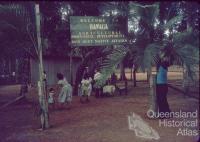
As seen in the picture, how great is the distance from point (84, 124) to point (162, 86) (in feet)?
7.81

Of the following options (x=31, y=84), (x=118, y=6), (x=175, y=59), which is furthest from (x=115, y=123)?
(x=31, y=84)

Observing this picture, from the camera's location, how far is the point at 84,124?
9078mm

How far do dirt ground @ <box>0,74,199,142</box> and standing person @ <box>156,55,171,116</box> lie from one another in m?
0.58

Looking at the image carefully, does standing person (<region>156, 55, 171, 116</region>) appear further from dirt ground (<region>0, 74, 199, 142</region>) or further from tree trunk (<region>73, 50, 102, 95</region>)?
tree trunk (<region>73, 50, 102, 95</region>)

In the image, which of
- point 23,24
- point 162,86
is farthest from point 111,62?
point 23,24

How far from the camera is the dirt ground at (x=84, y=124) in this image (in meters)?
7.48

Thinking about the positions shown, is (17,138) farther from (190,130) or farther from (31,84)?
(31,84)

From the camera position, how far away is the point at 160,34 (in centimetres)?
889

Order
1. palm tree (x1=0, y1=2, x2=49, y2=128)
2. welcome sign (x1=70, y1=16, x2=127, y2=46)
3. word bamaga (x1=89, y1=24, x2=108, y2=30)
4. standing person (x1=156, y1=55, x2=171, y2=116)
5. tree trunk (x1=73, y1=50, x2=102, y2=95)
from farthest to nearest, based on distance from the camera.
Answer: tree trunk (x1=73, y1=50, x2=102, y2=95), standing person (x1=156, y1=55, x2=171, y2=116), word bamaga (x1=89, y1=24, x2=108, y2=30), welcome sign (x1=70, y1=16, x2=127, y2=46), palm tree (x1=0, y1=2, x2=49, y2=128)

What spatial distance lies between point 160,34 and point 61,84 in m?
4.50

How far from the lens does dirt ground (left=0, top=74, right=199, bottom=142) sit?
7.48 meters

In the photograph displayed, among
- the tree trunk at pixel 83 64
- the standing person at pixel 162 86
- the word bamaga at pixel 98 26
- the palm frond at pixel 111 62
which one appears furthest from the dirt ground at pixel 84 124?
the tree trunk at pixel 83 64

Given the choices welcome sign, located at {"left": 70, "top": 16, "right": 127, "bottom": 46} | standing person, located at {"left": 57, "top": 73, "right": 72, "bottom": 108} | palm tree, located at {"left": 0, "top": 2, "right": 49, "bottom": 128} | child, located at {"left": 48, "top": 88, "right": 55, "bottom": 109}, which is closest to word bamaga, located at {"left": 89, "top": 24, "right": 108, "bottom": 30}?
welcome sign, located at {"left": 70, "top": 16, "right": 127, "bottom": 46}

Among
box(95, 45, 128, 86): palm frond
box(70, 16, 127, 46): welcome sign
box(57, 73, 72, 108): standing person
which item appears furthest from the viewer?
box(57, 73, 72, 108): standing person
